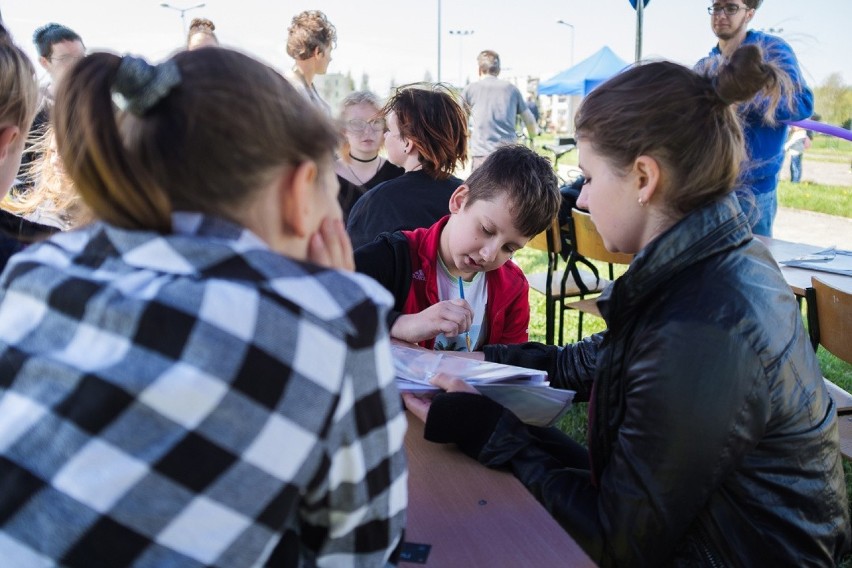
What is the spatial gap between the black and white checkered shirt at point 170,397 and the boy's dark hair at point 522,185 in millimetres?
1397

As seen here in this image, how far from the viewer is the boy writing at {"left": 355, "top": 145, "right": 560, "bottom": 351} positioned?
204cm

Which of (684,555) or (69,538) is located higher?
(69,538)

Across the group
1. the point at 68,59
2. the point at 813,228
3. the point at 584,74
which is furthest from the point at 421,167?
the point at 584,74

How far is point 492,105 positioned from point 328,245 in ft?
26.8

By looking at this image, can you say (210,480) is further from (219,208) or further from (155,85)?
(155,85)

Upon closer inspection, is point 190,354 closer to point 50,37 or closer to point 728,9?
point 728,9

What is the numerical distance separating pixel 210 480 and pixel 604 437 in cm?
89

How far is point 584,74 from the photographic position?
1802cm

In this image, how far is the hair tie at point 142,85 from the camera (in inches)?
27.6

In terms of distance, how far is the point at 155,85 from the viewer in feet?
2.30

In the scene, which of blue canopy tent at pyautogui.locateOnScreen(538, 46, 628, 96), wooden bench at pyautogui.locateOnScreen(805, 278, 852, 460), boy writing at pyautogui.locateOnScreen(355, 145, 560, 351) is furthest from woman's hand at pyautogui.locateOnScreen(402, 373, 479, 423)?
blue canopy tent at pyautogui.locateOnScreen(538, 46, 628, 96)

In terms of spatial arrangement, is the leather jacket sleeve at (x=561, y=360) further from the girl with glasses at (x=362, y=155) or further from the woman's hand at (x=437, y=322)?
the girl with glasses at (x=362, y=155)

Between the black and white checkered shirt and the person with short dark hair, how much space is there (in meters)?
8.16

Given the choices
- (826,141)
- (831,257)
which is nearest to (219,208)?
(831,257)
